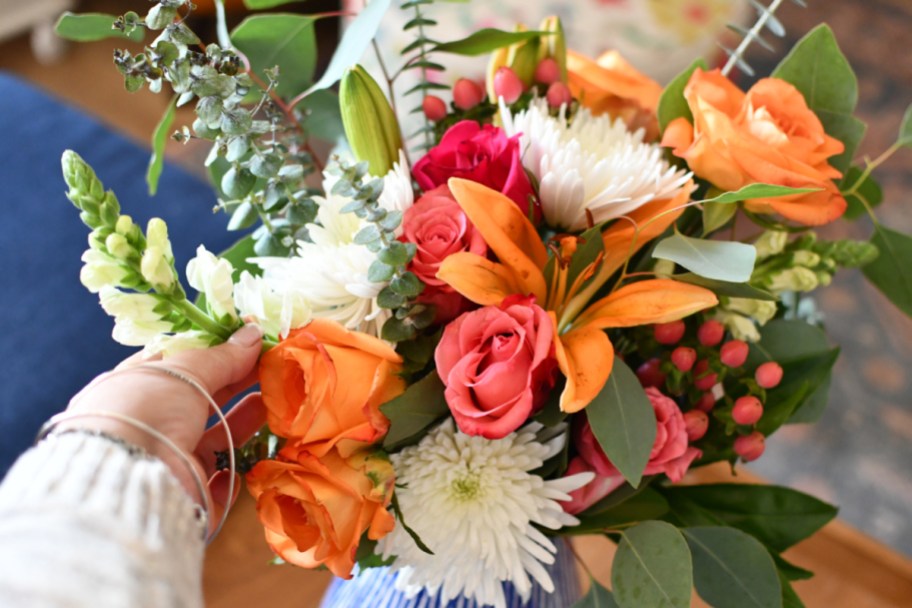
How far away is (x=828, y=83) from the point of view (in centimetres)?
59

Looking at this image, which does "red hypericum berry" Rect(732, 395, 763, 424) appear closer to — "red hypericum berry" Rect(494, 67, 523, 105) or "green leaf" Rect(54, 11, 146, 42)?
"red hypericum berry" Rect(494, 67, 523, 105)

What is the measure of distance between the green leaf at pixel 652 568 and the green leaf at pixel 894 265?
0.27 metres

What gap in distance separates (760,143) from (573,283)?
14cm

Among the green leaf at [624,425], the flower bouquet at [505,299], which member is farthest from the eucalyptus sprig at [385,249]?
the green leaf at [624,425]

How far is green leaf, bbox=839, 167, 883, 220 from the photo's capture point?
62 cm

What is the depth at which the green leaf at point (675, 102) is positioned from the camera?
565 millimetres

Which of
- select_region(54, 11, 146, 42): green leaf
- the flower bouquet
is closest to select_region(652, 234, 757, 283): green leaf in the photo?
the flower bouquet

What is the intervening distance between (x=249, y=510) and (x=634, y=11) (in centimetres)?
89

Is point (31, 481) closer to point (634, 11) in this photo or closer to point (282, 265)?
point (282, 265)

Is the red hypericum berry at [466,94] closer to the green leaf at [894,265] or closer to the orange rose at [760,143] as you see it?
the orange rose at [760,143]

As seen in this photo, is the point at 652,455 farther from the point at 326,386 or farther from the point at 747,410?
the point at 326,386

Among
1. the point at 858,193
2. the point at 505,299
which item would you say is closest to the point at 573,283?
the point at 505,299

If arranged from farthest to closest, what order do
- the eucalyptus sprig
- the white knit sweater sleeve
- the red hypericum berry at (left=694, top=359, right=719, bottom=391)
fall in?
the red hypericum berry at (left=694, top=359, right=719, bottom=391) < the eucalyptus sprig < the white knit sweater sleeve

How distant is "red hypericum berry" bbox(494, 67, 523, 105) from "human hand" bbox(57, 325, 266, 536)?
0.77 feet
